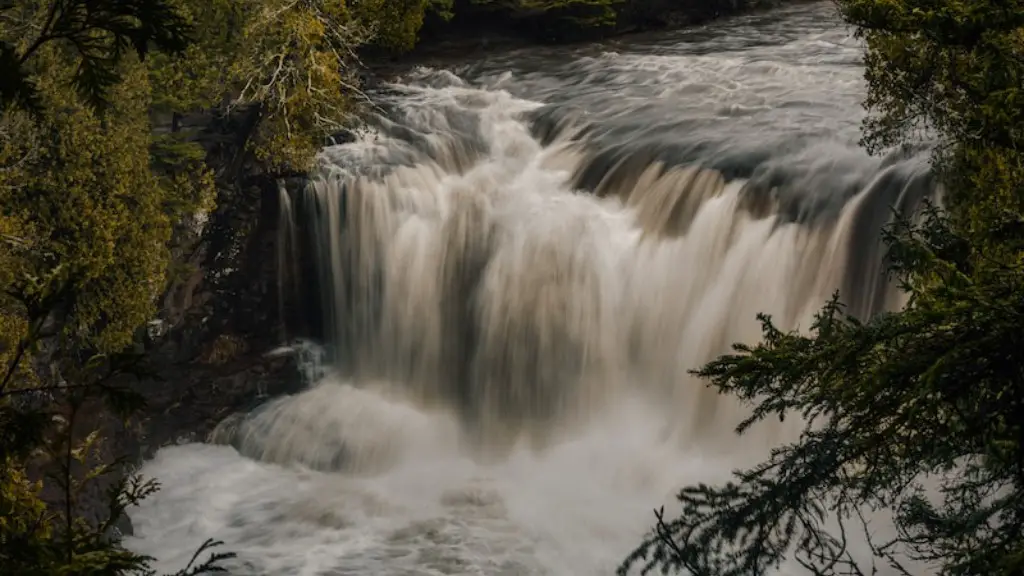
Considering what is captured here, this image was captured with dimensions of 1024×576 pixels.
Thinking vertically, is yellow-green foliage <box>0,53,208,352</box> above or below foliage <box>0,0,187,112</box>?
below

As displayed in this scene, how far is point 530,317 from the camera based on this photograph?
15.8 metres

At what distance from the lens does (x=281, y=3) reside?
17016mm

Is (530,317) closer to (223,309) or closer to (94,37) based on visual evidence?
(223,309)

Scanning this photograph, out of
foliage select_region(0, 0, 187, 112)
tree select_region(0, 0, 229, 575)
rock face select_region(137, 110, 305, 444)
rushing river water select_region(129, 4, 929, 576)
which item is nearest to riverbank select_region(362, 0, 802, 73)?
rushing river water select_region(129, 4, 929, 576)

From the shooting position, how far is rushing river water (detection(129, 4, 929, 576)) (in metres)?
13.1

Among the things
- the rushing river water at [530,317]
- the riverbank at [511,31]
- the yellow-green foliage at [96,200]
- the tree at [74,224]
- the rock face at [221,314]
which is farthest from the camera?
the riverbank at [511,31]

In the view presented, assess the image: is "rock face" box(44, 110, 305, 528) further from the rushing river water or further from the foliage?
the foliage

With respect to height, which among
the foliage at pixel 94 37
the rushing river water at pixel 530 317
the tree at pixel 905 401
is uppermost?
the foliage at pixel 94 37

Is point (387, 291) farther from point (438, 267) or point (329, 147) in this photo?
point (329, 147)

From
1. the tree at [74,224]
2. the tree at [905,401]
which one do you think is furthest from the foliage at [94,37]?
the tree at [74,224]

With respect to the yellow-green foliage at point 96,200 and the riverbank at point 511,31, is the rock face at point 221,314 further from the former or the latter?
the riverbank at point 511,31

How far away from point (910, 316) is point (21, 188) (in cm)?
1121

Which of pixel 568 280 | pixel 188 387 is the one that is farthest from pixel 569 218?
pixel 188 387

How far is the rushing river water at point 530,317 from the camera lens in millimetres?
13117
